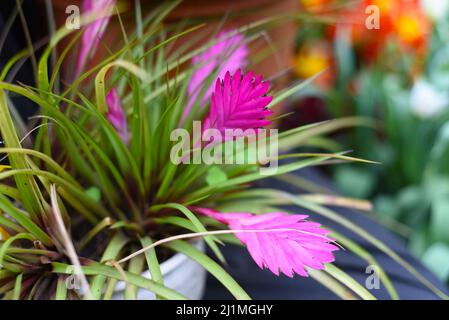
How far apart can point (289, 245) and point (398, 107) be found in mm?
704

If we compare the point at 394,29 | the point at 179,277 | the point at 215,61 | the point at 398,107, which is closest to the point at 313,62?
the point at 394,29

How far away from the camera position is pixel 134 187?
1.68ft

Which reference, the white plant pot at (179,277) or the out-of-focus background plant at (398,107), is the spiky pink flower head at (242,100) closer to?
the white plant pot at (179,277)

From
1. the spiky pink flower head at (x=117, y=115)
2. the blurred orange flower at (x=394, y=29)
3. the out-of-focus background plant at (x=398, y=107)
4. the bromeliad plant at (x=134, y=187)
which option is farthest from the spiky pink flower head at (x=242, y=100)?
the blurred orange flower at (x=394, y=29)

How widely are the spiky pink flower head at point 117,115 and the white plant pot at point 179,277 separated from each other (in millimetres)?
122

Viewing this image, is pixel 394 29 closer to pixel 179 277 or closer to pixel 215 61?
pixel 215 61

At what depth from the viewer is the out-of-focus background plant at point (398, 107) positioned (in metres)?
0.95

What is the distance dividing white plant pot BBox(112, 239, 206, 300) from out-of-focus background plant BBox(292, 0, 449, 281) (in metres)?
0.48

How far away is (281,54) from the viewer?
2.92ft

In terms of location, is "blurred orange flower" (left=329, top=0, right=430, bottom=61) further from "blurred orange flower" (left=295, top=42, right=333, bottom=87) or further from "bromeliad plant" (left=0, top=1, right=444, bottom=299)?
"bromeliad plant" (left=0, top=1, right=444, bottom=299)

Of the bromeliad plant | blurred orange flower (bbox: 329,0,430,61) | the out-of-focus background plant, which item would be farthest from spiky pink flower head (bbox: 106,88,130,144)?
blurred orange flower (bbox: 329,0,430,61)
